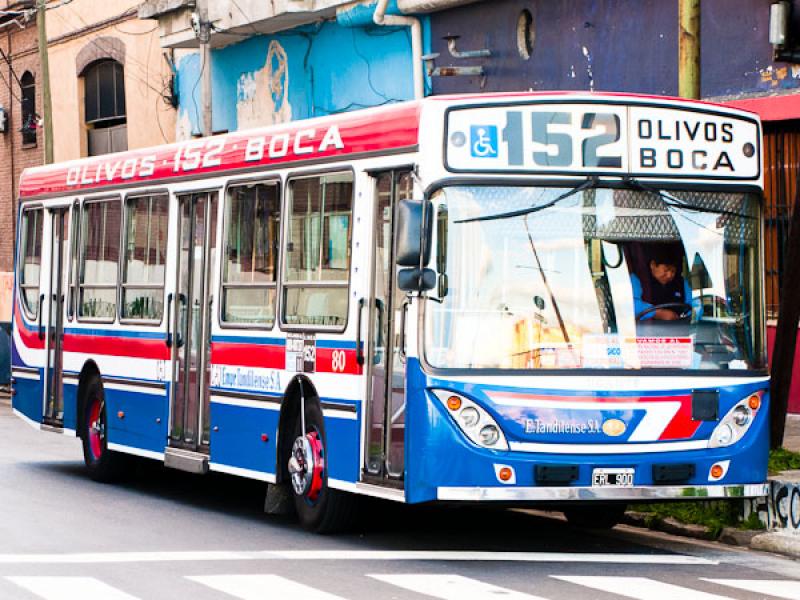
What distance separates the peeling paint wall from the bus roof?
8.38 m

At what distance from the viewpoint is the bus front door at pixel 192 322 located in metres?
14.2

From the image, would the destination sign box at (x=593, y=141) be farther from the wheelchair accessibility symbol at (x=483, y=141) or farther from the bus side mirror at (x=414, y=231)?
the bus side mirror at (x=414, y=231)

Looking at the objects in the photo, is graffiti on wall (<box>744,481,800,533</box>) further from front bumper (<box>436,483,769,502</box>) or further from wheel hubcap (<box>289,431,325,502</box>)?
wheel hubcap (<box>289,431,325,502</box>)

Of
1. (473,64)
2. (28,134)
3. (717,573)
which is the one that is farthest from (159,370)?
(28,134)

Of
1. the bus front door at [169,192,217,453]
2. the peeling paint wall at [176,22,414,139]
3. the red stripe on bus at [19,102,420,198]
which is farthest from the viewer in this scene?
the peeling paint wall at [176,22,414,139]

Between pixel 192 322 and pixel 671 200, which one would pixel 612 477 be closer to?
pixel 671 200

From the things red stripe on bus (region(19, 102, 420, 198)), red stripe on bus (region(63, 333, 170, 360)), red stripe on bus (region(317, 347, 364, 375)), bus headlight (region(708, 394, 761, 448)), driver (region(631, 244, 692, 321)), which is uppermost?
red stripe on bus (region(19, 102, 420, 198))

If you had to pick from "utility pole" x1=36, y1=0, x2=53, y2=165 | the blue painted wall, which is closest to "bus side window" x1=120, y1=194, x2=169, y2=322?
the blue painted wall

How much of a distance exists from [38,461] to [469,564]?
27.4ft

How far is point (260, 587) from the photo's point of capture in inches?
387

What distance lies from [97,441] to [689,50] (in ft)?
21.4

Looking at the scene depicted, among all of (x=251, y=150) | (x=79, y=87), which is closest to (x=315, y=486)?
(x=251, y=150)

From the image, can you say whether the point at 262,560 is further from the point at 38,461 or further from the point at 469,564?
the point at 38,461

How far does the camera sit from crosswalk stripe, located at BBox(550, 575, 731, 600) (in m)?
9.69
